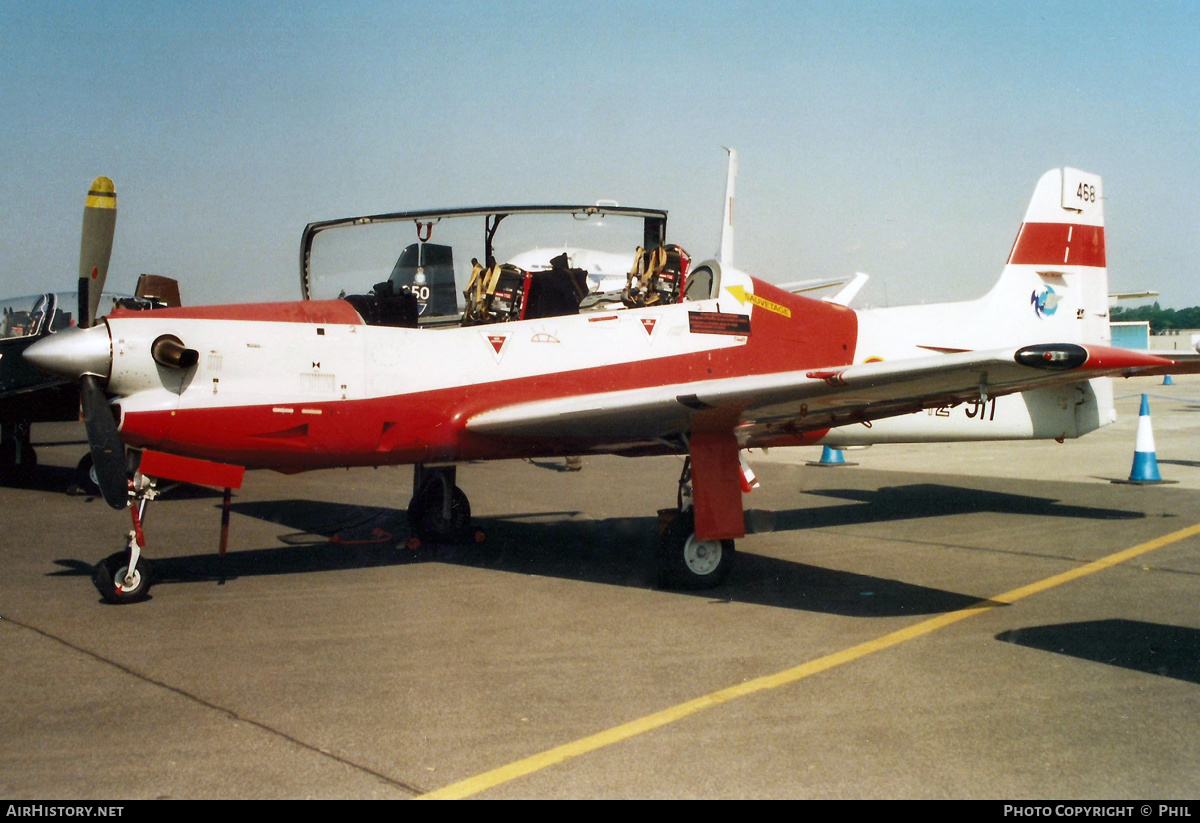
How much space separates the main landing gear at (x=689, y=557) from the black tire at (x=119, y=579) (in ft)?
10.8

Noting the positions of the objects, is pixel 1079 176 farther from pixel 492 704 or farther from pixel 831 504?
pixel 492 704

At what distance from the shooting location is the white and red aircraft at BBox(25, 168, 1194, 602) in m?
5.64

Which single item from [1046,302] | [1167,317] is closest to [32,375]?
[1046,302]

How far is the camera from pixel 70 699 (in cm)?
413

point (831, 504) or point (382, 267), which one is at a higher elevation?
point (382, 267)

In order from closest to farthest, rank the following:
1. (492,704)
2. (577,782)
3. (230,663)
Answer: (577,782), (492,704), (230,663)

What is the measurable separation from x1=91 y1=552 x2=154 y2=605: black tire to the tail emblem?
8.43 metres

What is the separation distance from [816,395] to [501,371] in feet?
7.27

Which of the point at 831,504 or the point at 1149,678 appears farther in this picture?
the point at 831,504

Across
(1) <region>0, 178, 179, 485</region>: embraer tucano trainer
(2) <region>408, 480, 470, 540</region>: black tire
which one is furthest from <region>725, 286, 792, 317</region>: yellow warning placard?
(1) <region>0, 178, 179, 485</region>: embraer tucano trainer

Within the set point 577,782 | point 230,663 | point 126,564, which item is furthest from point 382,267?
point 577,782

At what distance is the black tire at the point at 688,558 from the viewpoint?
6.38m
